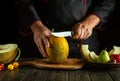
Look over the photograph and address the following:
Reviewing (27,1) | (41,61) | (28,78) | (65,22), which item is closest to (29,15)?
(27,1)

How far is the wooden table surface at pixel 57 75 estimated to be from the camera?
1657mm

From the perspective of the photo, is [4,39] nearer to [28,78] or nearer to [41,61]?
[41,61]

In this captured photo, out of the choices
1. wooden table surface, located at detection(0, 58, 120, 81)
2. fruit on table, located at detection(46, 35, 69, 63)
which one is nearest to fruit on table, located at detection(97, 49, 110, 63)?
wooden table surface, located at detection(0, 58, 120, 81)

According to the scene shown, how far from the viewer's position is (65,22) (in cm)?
247

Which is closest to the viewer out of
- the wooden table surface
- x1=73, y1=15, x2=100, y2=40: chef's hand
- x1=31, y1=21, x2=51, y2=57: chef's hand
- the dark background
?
the wooden table surface

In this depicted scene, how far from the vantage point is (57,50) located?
1.92m

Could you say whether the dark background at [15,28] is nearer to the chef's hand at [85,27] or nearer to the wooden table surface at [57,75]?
the chef's hand at [85,27]

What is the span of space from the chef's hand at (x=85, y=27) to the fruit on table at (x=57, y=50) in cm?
18

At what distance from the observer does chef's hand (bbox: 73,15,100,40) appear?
209 centimetres

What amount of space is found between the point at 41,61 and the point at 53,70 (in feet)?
0.64

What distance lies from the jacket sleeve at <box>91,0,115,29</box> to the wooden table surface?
0.65m

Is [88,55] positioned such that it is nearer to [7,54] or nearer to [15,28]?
[7,54]

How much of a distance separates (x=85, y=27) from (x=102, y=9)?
1.12 ft

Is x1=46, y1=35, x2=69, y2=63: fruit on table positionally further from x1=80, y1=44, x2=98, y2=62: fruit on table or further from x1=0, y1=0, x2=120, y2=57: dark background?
x1=0, y1=0, x2=120, y2=57: dark background
